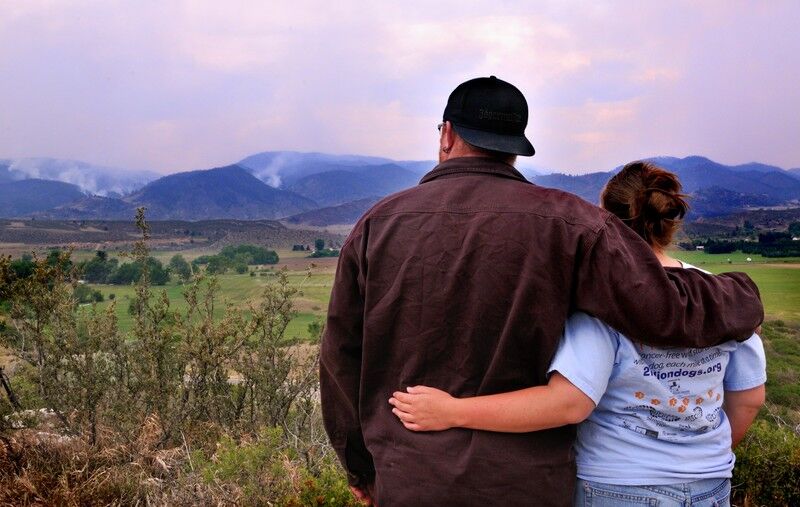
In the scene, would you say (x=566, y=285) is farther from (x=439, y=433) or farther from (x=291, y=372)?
(x=291, y=372)

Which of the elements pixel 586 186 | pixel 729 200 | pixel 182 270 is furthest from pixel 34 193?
pixel 586 186

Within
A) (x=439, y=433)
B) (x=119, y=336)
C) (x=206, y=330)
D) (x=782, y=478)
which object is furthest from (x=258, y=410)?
(x=439, y=433)

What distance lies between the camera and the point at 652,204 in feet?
6.36

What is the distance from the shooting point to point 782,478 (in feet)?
11.3

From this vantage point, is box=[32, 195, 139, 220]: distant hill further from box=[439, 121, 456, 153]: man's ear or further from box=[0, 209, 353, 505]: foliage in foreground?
box=[439, 121, 456, 153]: man's ear

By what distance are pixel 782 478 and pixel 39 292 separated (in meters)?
6.32

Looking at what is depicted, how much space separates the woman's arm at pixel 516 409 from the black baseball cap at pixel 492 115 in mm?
672

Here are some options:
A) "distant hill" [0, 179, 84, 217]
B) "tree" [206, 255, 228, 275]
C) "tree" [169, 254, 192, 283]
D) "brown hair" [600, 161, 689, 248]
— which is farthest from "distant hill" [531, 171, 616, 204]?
"distant hill" [0, 179, 84, 217]

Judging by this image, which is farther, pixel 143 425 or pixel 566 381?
pixel 143 425

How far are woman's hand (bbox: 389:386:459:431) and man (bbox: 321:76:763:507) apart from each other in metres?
0.03

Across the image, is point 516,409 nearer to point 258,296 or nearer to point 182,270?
point 258,296

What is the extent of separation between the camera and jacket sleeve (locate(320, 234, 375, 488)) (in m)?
1.92

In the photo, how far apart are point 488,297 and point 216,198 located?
301ft

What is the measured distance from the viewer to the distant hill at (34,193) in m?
85.2
